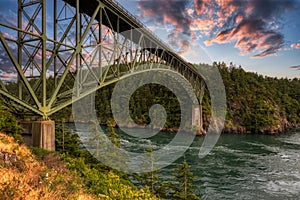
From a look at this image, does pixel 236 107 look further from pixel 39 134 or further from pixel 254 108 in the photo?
pixel 39 134

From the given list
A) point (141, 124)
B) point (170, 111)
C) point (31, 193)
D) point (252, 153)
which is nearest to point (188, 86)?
point (170, 111)

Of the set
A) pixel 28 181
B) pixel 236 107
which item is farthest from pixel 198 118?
pixel 28 181

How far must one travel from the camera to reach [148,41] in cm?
3441

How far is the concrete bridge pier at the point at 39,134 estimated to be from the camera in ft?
43.9

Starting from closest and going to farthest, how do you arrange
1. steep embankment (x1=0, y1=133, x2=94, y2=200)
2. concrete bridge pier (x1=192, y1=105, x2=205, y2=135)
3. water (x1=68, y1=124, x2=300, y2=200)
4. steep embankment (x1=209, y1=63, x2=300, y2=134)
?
steep embankment (x1=0, y1=133, x2=94, y2=200), water (x1=68, y1=124, x2=300, y2=200), concrete bridge pier (x1=192, y1=105, x2=205, y2=135), steep embankment (x1=209, y1=63, x2=300, y2=134)

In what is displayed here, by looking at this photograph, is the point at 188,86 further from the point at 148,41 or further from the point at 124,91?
the point at 124,91

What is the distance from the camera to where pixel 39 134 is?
1341 cm

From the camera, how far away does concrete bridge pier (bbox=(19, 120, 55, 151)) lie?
43.9 feet

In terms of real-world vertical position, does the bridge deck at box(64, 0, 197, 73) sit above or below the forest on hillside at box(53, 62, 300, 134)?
above

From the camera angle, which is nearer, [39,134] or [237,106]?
[39,134]

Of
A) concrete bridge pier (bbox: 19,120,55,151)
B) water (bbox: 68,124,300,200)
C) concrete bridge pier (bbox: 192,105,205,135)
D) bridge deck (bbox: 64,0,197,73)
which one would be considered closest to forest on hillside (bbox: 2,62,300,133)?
concrete bridge pier (bbox: 192,105,205,135)

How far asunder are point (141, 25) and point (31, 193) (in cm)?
2447

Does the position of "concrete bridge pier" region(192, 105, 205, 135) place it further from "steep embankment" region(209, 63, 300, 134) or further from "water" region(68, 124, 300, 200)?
"water" region(68, 124, 300, 200)

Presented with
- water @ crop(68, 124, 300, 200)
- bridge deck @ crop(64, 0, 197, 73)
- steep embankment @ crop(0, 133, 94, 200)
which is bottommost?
water @ crop(68, 124, 300, 200)
